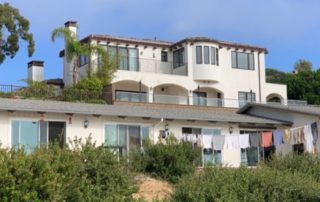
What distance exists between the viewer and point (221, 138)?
35.1 meters

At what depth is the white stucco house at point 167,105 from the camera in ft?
102

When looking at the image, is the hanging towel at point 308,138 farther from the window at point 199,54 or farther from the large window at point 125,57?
the window at point 199,54

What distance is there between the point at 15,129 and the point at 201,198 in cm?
1341

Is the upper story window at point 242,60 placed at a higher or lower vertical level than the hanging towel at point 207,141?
higher

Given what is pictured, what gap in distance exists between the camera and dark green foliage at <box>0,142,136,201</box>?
16938 mm

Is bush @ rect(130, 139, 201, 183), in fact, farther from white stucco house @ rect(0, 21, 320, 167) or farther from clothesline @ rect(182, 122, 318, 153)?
clothesline @ rect(182, 122, 318, 153)

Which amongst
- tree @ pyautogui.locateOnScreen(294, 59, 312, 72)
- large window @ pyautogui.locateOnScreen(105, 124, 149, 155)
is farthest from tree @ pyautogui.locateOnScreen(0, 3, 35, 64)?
tree @ pyautogui.locateOnScreen(294, 59, 312, 72)

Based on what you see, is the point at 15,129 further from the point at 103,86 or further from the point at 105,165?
the point at 103,86

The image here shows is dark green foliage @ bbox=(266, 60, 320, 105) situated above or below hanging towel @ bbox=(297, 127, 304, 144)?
above

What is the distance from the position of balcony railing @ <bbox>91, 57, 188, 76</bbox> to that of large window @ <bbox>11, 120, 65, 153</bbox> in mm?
17897

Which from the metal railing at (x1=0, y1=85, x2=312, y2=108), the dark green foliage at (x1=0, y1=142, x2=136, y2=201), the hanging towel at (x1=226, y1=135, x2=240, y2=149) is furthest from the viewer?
the metal railing at (x1=0, y1=85, x2=312, y2=108)

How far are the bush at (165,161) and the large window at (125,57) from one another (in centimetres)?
2104

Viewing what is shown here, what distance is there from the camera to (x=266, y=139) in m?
36.0

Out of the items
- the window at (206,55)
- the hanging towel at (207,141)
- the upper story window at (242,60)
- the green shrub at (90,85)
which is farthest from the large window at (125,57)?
the hanging towel at (207,141)
